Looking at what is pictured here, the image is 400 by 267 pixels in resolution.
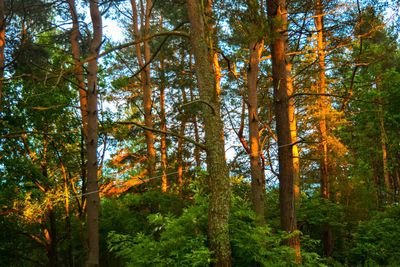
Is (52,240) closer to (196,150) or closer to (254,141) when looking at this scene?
(254,141)

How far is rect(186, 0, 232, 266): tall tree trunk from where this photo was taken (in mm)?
3541

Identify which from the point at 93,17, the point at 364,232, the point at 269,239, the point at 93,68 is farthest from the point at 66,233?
the point at 364,232

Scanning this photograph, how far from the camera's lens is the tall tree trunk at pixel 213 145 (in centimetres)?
354

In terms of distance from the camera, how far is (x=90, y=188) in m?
6.15

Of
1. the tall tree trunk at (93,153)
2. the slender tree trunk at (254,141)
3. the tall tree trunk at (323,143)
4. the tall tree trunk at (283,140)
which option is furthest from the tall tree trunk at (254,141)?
the tall tree trunk at (93,153)

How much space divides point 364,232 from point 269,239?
681 cm

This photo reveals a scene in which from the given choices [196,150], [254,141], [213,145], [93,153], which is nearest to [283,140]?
[213,145]

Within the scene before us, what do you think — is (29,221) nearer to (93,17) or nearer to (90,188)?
(90,188)

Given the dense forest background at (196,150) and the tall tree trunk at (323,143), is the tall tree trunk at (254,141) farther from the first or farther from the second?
the tall tree trunk at (323,143)

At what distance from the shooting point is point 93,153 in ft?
20.8

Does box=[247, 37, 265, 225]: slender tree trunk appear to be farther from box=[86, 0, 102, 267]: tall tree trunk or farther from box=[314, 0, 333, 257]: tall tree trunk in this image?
box=[86, 0, 102, 267]: tall tree trunk

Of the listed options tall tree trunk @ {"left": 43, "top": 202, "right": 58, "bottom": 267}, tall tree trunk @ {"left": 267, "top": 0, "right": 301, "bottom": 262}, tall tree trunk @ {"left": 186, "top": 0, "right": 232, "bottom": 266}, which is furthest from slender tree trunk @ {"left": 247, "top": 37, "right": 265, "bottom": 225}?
tall tree trunk @ {"left": 43, "top": 202, "right": 58, "bottom": 267}

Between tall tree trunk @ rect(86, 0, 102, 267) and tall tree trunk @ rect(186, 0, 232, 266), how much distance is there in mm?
3078

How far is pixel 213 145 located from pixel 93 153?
3535 mm
